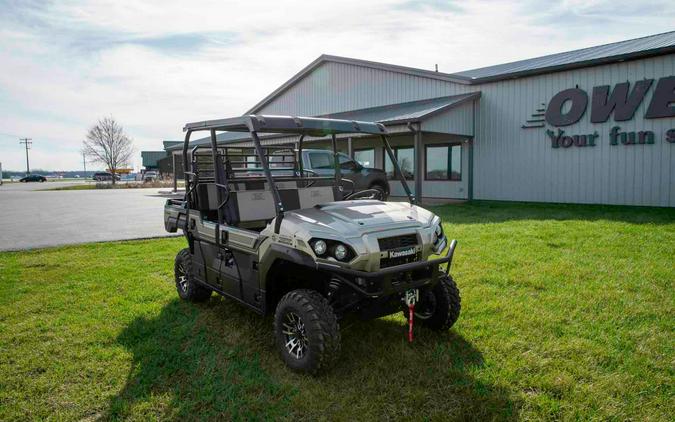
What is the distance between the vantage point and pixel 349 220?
3.56 m

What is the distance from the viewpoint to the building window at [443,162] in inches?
679

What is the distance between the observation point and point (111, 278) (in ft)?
20.8

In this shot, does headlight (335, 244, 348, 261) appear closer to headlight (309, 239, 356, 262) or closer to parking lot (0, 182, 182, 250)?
headlight (309, 239, 356, 262)

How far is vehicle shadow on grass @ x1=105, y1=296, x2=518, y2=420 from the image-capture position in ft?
10.2

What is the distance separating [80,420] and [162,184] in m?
37.6

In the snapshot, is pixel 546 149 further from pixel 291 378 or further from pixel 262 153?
pixel 291 378

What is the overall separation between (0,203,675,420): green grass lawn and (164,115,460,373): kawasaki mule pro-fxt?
0.34 metres

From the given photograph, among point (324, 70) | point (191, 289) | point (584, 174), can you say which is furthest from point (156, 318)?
point (324, 70)

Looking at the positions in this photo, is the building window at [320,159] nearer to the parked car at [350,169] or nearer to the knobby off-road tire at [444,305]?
the parked car at [350,169]

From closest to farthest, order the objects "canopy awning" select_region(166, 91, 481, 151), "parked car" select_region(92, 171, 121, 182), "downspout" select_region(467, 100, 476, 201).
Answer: "canopy awning" select_region(166, 91, 481, 151) < "downspout" select_region(467, 100, 476, 201) < "parked car" select_region(92, 171, 121, 182)

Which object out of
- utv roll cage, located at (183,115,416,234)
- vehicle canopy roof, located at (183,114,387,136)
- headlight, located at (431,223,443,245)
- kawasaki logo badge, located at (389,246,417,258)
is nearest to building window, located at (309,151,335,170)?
utv roll cage, located at (183,115,416,234)

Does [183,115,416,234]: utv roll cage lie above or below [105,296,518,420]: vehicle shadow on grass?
above

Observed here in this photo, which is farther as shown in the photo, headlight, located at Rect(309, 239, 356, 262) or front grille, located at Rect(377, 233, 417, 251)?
front grille, located at Rect(377, 233, 417, 251)

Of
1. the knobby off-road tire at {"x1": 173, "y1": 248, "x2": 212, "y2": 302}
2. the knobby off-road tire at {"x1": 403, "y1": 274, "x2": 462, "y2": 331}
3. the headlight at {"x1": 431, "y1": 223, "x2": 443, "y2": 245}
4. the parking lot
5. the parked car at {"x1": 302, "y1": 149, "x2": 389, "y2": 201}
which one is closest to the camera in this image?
the headlight at {"x1": 431, "y1": 223, "x2": 443, "y2": 245}
